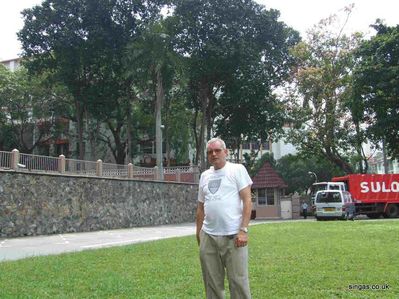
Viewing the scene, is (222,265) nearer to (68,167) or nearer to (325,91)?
(68,167)

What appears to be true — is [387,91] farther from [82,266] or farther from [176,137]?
[82,266]

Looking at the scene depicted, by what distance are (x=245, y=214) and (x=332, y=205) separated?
27.8 meters

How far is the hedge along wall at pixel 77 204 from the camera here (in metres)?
20.2

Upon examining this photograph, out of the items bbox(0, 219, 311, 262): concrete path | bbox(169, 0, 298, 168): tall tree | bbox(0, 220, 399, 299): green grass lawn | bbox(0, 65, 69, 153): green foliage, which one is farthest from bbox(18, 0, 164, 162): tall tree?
bbox(0, 220, 399, 299): green grass lawn

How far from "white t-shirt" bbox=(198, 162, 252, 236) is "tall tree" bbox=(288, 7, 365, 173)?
117ft

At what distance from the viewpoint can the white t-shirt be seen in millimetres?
5008

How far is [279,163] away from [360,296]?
6353 centimetres

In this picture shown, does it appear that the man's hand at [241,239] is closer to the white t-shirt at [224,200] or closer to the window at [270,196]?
the white t-shirt at [224,200]

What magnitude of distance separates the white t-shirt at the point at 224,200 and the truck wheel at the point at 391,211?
33.9 m

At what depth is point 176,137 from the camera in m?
47.7

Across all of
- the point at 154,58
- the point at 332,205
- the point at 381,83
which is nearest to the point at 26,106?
the point at 154,58

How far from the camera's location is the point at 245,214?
5023 millimetres

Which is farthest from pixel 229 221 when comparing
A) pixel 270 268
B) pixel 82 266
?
pixel 82 266

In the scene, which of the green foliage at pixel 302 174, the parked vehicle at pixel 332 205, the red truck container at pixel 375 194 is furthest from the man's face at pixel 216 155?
the green foliage at pixel 302 174
